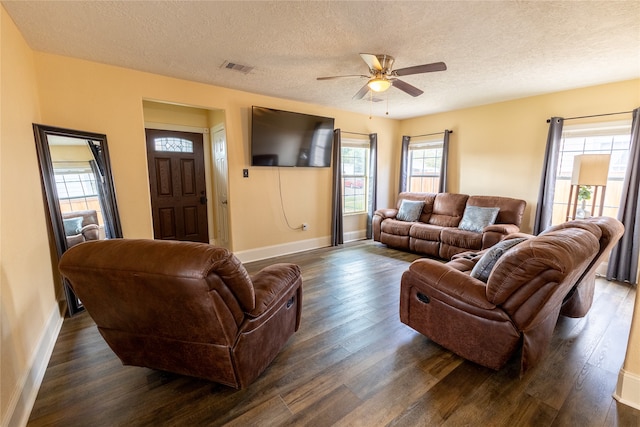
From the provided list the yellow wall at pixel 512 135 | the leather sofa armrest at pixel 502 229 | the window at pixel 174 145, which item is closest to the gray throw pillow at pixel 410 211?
the yellow wall at pixel 512 135

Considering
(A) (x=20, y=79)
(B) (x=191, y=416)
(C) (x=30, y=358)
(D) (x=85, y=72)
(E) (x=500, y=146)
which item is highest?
(D) (x=85, y=72)

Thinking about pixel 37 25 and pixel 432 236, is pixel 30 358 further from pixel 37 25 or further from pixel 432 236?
pixel 432 236

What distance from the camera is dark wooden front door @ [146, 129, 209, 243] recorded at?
14.6ft

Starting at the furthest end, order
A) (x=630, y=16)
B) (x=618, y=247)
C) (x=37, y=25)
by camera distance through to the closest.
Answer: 1. (x=618, y=247)
2. (x=37, y=25)
3. (x=630, y=16)

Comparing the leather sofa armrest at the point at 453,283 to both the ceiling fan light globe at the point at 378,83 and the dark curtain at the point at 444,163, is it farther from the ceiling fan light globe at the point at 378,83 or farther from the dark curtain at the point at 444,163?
the dark curtain at the point at 444,163

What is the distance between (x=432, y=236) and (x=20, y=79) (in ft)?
16.2

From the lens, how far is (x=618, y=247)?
11.3 ft

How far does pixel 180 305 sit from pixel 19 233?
4.83ft

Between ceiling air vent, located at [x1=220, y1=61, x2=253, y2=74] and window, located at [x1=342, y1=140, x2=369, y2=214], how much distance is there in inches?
98.5

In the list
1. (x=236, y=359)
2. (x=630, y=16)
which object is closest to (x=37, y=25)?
(x=236, y=359)

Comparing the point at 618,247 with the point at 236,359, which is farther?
the point at 618,247

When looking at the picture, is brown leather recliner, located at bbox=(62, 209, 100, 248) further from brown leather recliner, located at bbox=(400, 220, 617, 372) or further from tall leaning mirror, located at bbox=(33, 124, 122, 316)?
brown leather recliner, located at bbox=(400, 220, 617, 372)

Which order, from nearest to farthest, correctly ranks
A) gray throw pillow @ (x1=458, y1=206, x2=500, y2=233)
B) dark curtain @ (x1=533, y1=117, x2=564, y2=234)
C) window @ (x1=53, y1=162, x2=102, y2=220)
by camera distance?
window @ (x1=53, y1=162, x2=102, y2=220) → dark curtain @ (x1=533, y1=117, x2=564, y2=234) → gray throw pillow @ (x1=458, y1=206, x2=500, y2=233)

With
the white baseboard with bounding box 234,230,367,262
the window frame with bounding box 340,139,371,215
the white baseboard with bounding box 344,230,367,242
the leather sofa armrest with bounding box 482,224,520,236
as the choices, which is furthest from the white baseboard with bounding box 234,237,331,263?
the leather sofa armrest with bounding box 482,224,520,236
